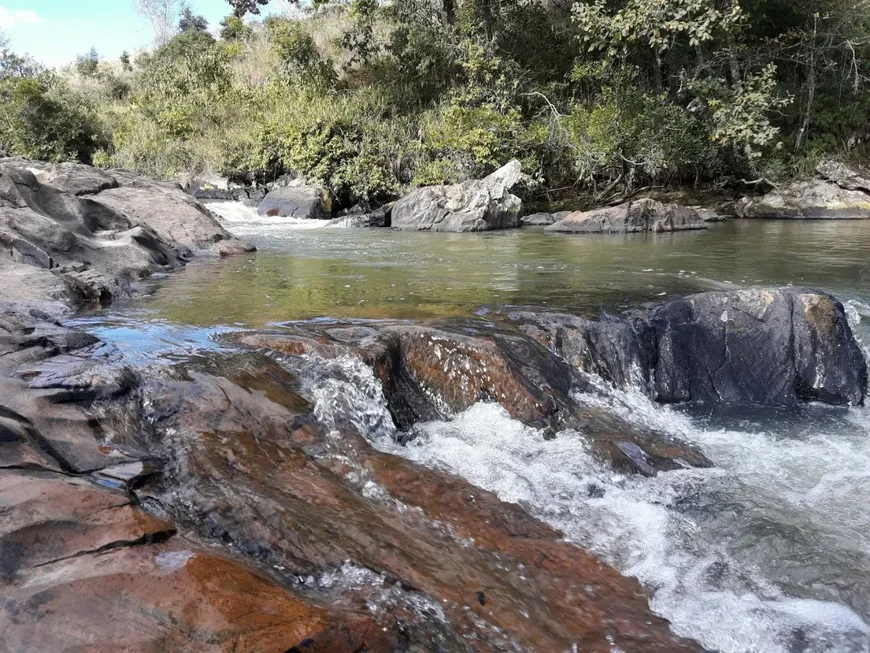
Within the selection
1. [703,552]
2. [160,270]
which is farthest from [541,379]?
[160,270]

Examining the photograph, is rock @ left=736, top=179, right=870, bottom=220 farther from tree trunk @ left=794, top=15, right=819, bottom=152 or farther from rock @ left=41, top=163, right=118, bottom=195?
rock @ left=41, top=163, right=118, bottom=195

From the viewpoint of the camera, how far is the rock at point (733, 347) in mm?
4809

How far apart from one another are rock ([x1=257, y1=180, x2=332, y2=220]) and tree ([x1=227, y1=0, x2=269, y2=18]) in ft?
50.3

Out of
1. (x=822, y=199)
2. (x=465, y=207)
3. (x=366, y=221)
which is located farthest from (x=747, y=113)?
(x=366, y=221)

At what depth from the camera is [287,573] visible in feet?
6.62

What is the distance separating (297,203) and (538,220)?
5722mm

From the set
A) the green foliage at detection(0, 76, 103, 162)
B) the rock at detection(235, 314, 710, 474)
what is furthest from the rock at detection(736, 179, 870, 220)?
the green foliage at detection(0, 76, 103, 162)

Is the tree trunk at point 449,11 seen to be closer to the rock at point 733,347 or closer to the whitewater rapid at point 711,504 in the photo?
the rock at point 733,347

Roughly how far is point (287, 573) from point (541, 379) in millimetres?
2473

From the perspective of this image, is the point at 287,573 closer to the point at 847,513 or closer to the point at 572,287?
the point at 847,513

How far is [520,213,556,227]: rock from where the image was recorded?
13.9 metres

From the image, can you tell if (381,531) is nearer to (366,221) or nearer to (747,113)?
(366,221)

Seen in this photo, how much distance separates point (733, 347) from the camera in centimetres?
510

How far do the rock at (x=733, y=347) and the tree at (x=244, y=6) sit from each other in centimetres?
2718
